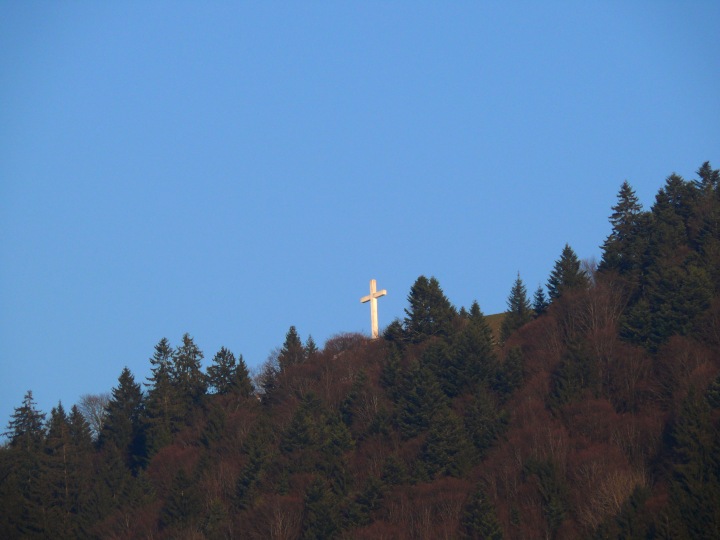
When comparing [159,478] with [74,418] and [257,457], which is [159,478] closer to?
[257,457]

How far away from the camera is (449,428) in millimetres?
55844

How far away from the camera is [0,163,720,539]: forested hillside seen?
1911 inches

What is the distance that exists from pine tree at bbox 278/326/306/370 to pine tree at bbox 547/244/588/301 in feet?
53.7

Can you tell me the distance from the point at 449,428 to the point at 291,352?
23945 millimetres

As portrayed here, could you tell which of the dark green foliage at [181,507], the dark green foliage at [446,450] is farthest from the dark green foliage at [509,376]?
the dark green foliage at [181,507]

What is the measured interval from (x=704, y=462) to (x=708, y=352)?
11817mm

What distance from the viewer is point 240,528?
2076 inches

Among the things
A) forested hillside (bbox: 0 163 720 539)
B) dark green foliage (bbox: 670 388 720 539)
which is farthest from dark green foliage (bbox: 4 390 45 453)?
dark green foliage (bbox: 670 388 720 539)

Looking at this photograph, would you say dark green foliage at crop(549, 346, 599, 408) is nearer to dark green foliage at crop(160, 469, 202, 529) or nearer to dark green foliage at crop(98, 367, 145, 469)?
dark green foliage at crop(160, 469, 202, 529)

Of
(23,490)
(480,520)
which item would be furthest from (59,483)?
(480,520)

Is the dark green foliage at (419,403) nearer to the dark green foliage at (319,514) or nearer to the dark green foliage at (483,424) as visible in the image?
the dark green foliage at (483,424)

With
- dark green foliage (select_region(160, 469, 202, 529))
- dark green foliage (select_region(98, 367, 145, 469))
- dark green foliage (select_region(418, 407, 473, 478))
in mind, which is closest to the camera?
dark green foliage (select_region(418, 407, 473, 478))

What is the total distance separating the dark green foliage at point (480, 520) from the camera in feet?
153

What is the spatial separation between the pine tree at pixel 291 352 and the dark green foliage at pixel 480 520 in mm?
28700
